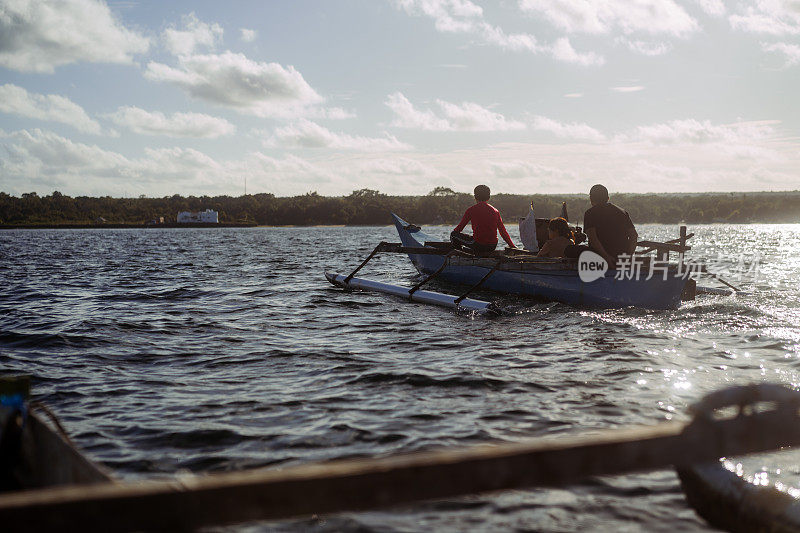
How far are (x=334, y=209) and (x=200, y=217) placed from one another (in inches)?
1368

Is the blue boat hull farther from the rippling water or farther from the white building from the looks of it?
the white building

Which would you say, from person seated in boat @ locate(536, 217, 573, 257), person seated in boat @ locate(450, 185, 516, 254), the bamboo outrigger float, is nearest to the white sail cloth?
person seated in boat @ locate(450, 185, 516, 254)

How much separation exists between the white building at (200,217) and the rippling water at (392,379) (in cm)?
13551

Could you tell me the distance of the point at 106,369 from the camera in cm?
784

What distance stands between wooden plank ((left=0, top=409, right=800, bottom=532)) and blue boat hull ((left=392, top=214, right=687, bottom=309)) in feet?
31.5

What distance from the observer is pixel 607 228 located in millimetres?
11258

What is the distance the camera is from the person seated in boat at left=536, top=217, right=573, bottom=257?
1298cm

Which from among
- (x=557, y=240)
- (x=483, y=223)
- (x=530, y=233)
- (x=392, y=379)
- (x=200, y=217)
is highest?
(x=200, y=217)

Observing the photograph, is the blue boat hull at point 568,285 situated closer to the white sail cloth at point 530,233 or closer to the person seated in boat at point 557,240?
the person seated in boat at point 557,240

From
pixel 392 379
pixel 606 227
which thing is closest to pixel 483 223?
pixel 606 227

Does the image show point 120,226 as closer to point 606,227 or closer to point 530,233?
point 530,233

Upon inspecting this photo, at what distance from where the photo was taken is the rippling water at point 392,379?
4164 millimetres

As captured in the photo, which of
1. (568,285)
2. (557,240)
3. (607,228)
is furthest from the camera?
(557,240)

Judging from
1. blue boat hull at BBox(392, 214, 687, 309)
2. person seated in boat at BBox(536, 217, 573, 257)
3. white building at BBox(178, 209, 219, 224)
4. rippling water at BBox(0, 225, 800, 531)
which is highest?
white building at BBox(178, 209, 219, 224)
